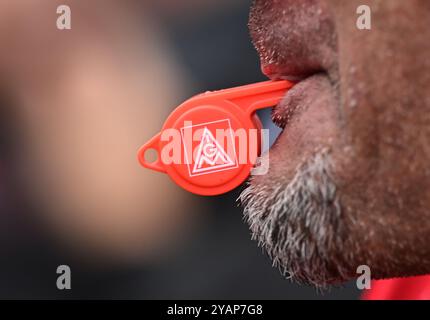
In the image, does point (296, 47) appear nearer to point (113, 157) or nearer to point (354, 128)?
point (354, 128)

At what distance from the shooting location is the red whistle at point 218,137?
63 centimetres

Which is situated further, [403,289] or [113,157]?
[113,157]

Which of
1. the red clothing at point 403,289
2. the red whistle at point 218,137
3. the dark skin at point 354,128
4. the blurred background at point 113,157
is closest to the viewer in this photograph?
the dark skin at point 354,128

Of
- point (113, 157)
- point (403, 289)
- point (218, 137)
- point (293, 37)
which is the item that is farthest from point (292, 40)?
point (113, 157)

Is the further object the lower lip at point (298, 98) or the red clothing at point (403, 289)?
the red clothing at point (403, 289)

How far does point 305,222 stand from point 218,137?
126 millimetres

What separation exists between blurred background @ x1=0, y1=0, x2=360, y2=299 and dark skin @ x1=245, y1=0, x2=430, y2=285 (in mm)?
1147

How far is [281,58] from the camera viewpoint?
0.57 metres

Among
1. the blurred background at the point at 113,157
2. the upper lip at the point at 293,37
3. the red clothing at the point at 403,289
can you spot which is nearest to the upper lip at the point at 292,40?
the upper lip at the point at 293,37

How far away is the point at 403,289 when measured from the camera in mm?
1092

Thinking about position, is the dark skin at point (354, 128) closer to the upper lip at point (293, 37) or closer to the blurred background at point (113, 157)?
the upper lip at point (293, 37)

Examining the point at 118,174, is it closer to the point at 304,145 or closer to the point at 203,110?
the point at 203,110

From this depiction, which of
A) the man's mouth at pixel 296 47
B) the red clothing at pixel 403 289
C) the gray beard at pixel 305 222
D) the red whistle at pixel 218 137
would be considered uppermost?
the man's mouth at pixel 296 47

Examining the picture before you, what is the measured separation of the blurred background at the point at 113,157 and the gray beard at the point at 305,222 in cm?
112
